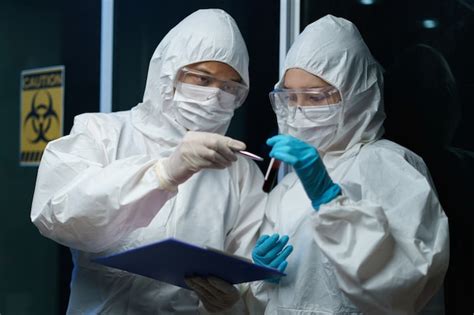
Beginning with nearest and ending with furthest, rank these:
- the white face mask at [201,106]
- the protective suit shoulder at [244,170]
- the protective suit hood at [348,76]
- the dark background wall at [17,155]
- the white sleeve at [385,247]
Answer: the white sleeve at [385,247], the protective suit hood at [348,76], the white face mask at [201,106], the protective suit shoulder at [244,170], the dark background wall at [17,155]

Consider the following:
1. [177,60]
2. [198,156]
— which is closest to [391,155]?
[198,156]

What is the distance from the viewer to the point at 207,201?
251 centimetres

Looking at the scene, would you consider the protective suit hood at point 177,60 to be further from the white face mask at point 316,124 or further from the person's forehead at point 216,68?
the white face mask at point 316,124

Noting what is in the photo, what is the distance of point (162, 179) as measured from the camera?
88.1 inches

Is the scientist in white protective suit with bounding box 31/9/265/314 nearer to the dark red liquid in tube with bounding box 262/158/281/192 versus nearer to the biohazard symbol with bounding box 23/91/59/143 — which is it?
the dark red liquid in tube with bounding box 262/158/281/192

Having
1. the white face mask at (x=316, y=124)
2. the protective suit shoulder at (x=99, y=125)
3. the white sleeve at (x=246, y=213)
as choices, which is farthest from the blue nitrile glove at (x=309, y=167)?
the protective suit shoulder at (x=99, y=125)

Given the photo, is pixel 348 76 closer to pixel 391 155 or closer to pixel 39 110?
pixel 391 155

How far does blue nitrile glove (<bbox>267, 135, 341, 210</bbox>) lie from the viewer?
196 centimetres

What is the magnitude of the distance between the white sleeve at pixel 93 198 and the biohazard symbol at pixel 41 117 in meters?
1.28

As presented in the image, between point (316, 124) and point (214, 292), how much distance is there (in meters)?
0.57

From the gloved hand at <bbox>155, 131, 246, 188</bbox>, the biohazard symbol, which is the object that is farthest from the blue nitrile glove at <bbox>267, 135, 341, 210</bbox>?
the biohazard symbol

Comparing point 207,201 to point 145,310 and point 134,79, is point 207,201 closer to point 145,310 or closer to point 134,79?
point 145,310

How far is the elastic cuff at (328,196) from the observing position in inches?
78.1

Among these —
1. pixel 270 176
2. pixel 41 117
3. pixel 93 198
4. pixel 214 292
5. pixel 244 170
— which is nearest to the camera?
pixel 270 176
